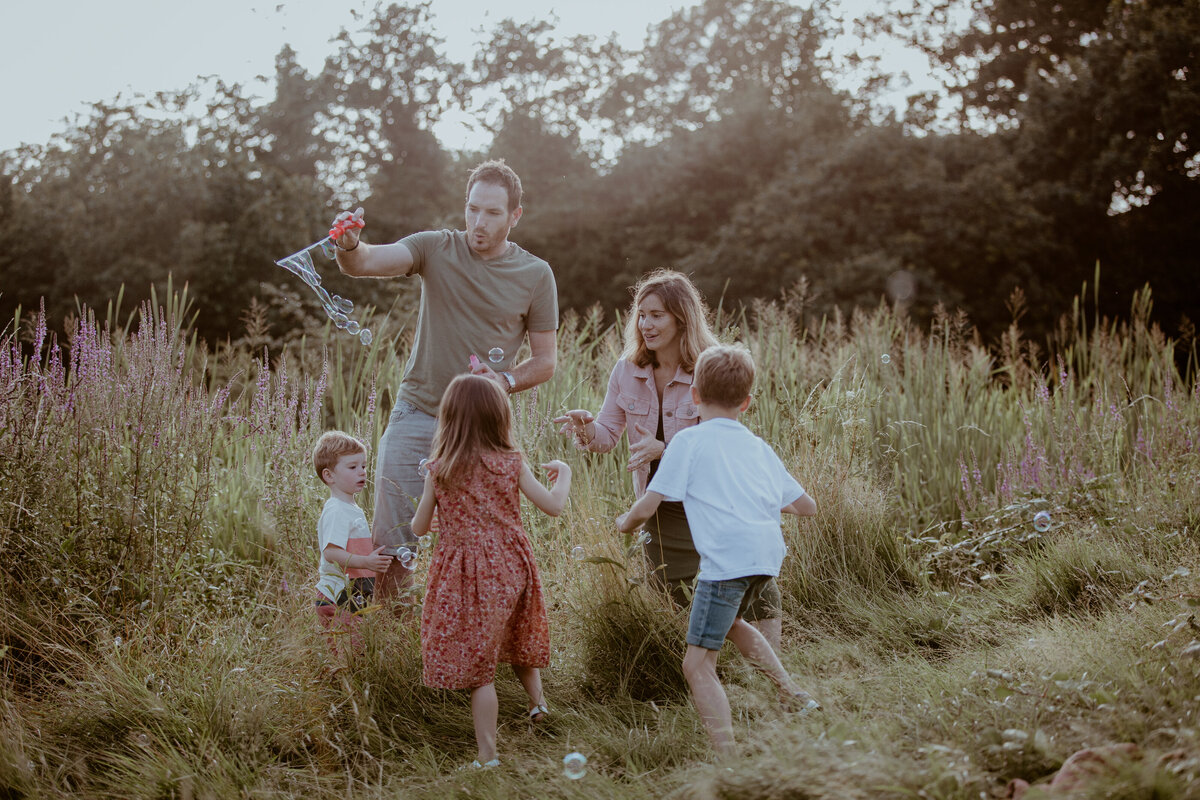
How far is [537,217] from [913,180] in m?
8.43

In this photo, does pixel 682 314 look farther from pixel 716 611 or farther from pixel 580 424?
pixel 716 611

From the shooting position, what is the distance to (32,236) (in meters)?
21.7

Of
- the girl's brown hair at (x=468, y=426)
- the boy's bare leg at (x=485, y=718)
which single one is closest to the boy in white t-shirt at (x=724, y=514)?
the girl's brown hair at (x=468, y=426)

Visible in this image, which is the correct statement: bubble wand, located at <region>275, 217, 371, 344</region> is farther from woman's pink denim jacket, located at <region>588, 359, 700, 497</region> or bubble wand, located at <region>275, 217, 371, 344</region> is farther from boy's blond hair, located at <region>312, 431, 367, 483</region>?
woman's pink denim jacket, located at <region>588, 359, 700, 497</region>

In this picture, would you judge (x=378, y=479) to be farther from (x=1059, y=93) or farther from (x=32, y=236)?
(x=32, y=236)

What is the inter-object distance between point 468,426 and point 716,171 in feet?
63.8

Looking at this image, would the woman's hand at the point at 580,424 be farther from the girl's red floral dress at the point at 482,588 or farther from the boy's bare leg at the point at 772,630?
the boy's bare leg at the point at 772,630

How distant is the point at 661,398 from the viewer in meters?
3.84

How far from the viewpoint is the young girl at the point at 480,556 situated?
3041 mm

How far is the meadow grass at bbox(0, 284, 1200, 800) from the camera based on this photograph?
2.56 metres

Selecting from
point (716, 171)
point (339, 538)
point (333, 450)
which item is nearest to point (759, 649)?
point (339, 538)

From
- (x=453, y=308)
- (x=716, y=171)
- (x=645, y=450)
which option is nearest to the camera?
(x=645, y=450)

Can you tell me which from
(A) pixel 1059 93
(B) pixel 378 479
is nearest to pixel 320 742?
(B) pixel 378 479

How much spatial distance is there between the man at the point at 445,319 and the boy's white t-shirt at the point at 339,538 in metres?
0.09
